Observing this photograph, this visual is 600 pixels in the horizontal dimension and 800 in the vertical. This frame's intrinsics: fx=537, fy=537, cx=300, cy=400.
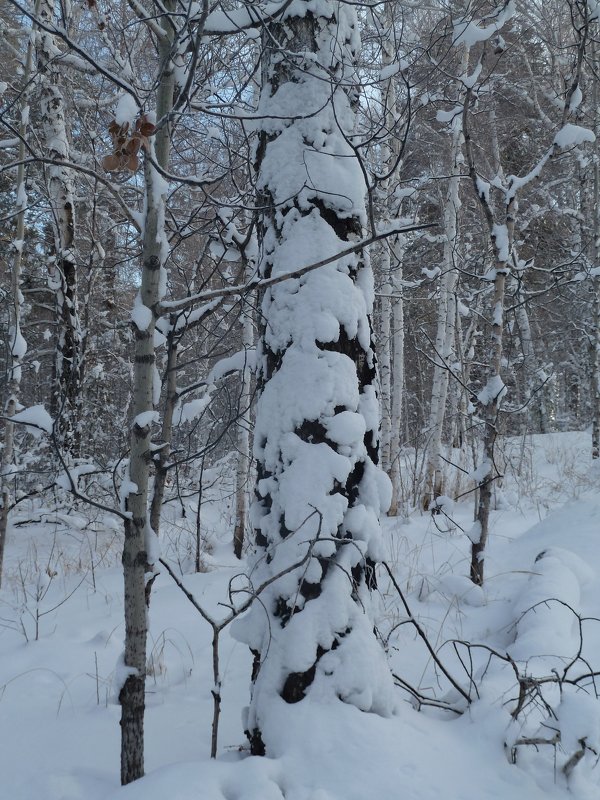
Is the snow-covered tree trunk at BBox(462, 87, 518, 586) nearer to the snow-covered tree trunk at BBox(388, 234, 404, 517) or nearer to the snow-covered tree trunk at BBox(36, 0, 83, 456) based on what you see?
the snow-covered tree trunk at BBox(388, 234, 404, 517)

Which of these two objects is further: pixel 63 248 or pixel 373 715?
pixel 63 248

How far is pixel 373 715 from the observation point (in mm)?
1543

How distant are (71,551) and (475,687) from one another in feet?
A: 17.7

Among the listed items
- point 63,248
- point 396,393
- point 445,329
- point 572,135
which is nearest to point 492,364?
point 572,135

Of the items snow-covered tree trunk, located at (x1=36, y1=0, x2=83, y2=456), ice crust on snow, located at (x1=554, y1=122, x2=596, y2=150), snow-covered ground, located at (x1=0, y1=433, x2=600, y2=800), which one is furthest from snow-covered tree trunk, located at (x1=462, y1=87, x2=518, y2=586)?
snow-covered tree trunk, located at (x1=36, y1=0, x2=83, y2=456)

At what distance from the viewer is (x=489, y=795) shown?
4.54 feet

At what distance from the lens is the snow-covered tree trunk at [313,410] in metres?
1.61

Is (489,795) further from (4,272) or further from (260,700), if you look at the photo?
(4,272)

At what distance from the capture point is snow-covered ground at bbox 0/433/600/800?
137cm

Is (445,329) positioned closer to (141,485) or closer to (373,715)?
(373,715)

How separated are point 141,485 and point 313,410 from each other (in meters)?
0.63

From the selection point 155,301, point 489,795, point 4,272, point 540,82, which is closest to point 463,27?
point 155,301

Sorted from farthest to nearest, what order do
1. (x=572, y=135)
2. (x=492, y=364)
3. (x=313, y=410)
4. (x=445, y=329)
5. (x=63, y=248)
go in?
(x=445, y=329)
(x=63, y=248)
(x=492, y=364)
(x=572, y=135)
(x=313, y=410)

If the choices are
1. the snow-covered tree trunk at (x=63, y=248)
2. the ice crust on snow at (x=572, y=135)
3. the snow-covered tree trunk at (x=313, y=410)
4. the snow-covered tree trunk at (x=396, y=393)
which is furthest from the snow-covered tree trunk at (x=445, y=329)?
the snow-covered tree trunk at (x=313, y=410)
